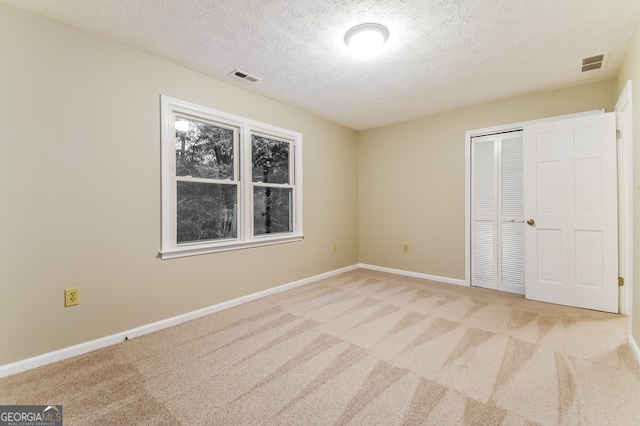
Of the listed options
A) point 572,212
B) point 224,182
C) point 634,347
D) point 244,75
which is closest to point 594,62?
point 572,212

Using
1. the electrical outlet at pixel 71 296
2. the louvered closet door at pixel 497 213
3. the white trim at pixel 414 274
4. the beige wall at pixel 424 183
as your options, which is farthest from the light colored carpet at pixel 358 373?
the beige wall at pixel 424 183

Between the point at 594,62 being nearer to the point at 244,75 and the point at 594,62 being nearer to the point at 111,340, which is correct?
the point at 244,75

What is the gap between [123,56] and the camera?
7.71 ft

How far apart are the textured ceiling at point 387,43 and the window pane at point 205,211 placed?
119cm

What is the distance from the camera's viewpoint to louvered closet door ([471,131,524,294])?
3.53 m

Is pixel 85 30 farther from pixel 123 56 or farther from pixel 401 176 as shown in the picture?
pixel 401 176

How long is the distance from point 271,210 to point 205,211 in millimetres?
925

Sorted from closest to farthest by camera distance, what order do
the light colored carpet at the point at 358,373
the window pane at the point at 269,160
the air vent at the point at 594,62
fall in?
the light colored carpet at the point at 358,373 → the air vent at the point at 594,62 → the window pane at the point at 269,160

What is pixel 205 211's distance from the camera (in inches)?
117

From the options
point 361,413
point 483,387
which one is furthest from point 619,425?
point 361,413

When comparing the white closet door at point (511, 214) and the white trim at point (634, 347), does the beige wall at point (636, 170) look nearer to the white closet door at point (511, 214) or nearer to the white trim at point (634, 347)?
the white trim at point (634, 347)

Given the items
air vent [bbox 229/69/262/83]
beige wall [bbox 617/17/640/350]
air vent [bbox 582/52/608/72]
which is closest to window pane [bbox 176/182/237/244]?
air vent [bbox 229/69/262/83]

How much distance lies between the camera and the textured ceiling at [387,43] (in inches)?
75.0

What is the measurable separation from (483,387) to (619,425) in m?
0.59
